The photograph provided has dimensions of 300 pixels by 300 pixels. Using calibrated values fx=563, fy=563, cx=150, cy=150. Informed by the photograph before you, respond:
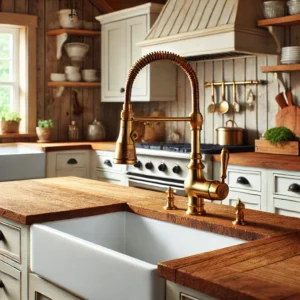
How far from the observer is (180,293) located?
50.1 inches

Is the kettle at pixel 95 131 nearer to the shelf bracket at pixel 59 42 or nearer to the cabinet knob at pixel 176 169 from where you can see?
the shelf bracket at pixel 59 42

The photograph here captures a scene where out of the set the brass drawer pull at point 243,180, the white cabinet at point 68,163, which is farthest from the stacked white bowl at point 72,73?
the brass drawer pull at point 243,180

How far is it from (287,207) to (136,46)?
2.34 metres

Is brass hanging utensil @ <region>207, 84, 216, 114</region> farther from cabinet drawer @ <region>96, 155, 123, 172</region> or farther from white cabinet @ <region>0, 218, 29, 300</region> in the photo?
white cabinet @ <region>0, 218, 29, 300</region>

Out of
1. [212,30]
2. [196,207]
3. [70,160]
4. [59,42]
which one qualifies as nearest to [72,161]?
[70,160]

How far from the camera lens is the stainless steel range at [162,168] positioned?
13.7 feet

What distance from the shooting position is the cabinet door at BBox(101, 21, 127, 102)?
543 centimetres

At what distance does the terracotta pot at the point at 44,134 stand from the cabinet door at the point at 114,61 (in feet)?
2.15

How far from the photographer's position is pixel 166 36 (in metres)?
4.70

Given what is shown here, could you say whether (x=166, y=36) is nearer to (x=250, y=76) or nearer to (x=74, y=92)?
(x=250, y=76)

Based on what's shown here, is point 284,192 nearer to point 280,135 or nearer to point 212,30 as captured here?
point 280,135

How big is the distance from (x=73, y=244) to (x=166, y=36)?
3333 mm

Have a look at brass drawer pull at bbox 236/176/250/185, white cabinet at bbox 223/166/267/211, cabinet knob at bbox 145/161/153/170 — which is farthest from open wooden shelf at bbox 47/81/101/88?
brass drawer pull at bbox 236/176/250/185

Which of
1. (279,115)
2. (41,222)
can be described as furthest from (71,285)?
(279,115)
